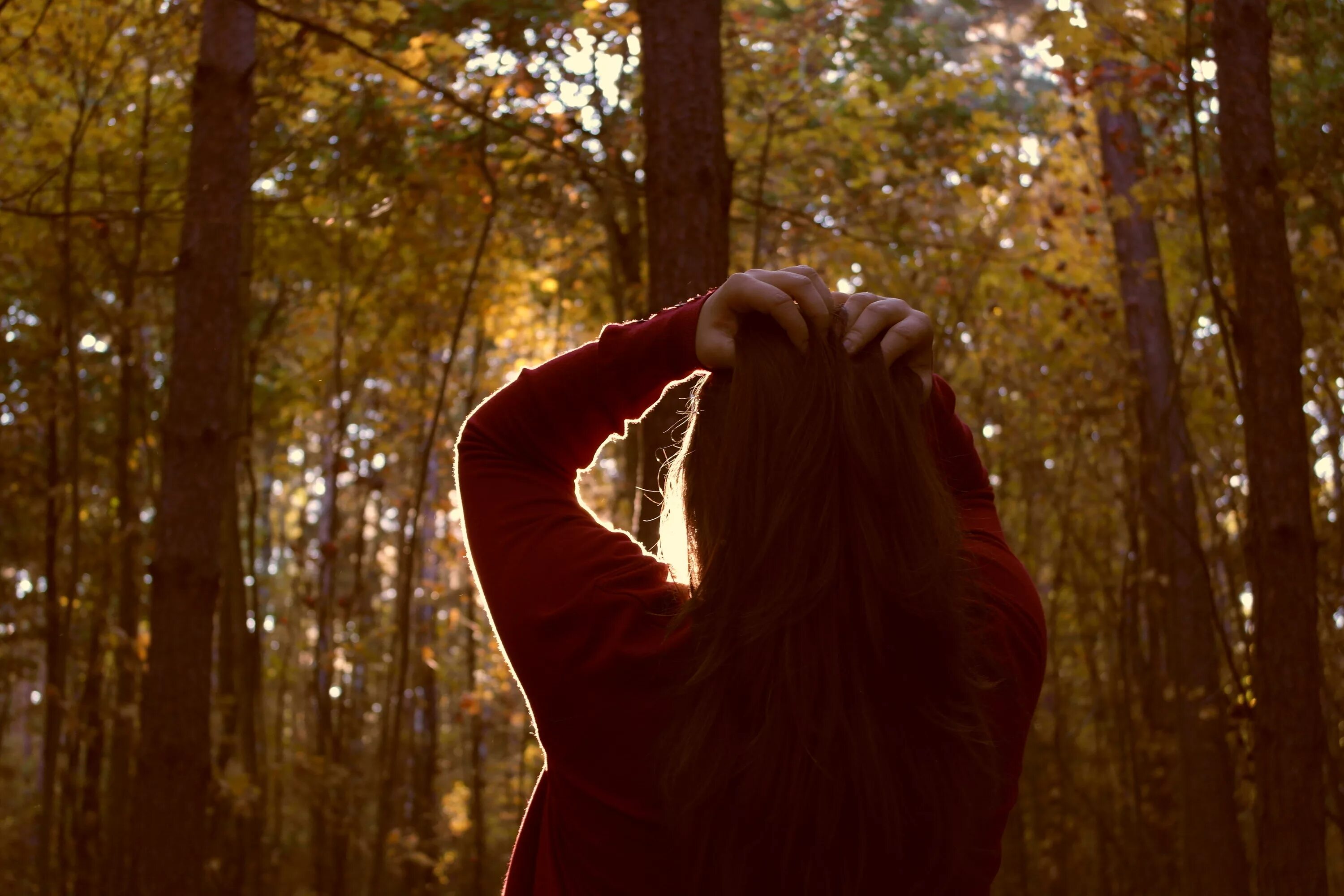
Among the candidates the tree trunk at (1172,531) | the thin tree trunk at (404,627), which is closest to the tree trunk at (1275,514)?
the tree trunk at (1172,531)

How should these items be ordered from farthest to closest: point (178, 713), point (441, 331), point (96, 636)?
point (441, 331) → point (96, 636) → point (178, 713)

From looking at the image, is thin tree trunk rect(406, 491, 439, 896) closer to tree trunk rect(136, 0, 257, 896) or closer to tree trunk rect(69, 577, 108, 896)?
tree trunk rect(69, 577, 108, 896)

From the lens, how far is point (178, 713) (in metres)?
4.40

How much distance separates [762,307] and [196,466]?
3.67 meters

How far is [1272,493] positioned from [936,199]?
19.4 ft

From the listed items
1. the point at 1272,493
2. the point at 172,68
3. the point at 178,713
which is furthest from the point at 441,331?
the point at 1272,493

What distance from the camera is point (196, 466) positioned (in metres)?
4.45

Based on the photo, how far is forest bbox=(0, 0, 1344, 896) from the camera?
333 cm

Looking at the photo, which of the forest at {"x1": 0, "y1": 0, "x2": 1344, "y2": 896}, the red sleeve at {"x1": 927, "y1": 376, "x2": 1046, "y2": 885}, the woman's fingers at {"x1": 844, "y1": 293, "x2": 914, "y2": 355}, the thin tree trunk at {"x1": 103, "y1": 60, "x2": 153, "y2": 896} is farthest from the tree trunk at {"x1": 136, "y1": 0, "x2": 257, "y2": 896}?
the woman's fingers at {"x1": 844, "y1": 293, "x2": 914, "y2": 355}

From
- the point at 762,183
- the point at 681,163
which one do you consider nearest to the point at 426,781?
the point at 762,183

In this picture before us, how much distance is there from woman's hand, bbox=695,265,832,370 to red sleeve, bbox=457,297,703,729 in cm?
8

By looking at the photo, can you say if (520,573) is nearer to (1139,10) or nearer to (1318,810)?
(1318,810)

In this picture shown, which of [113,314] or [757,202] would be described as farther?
[113,314]

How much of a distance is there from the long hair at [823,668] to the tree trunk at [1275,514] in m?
2.37
